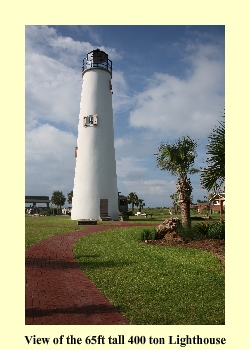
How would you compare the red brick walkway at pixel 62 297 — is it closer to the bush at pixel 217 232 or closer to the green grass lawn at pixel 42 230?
the green grass lawn at pixel 42 230

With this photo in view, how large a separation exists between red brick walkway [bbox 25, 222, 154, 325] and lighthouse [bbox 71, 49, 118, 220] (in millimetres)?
15189

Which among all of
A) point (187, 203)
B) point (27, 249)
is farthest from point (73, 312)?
point (187, 203)

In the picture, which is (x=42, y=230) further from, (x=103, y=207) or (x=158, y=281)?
(x=158, y=281)

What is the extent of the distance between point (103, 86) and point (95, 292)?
22.5 m

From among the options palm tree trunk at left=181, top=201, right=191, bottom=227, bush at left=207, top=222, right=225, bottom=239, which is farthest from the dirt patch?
palm tree trunk at left=181, top=201, right=191, bottom=227

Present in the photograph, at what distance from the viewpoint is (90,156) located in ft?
79.5

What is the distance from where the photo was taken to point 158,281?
648 centimetres

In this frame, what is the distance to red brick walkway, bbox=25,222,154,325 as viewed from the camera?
454 cm

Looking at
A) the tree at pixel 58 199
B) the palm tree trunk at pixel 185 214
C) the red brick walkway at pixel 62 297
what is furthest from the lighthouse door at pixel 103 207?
the tree at pixel 58 199

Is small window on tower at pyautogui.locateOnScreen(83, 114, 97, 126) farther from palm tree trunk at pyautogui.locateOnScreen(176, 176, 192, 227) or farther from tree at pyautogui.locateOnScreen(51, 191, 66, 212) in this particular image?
tree at pyautogui.locateOnScreen(51, 191, 66, 212)

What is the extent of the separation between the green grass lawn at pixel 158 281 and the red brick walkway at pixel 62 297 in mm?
244

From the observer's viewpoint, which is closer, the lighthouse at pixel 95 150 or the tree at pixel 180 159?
the tree at pixel 180 159

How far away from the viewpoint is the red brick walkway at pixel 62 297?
4.54 metres
